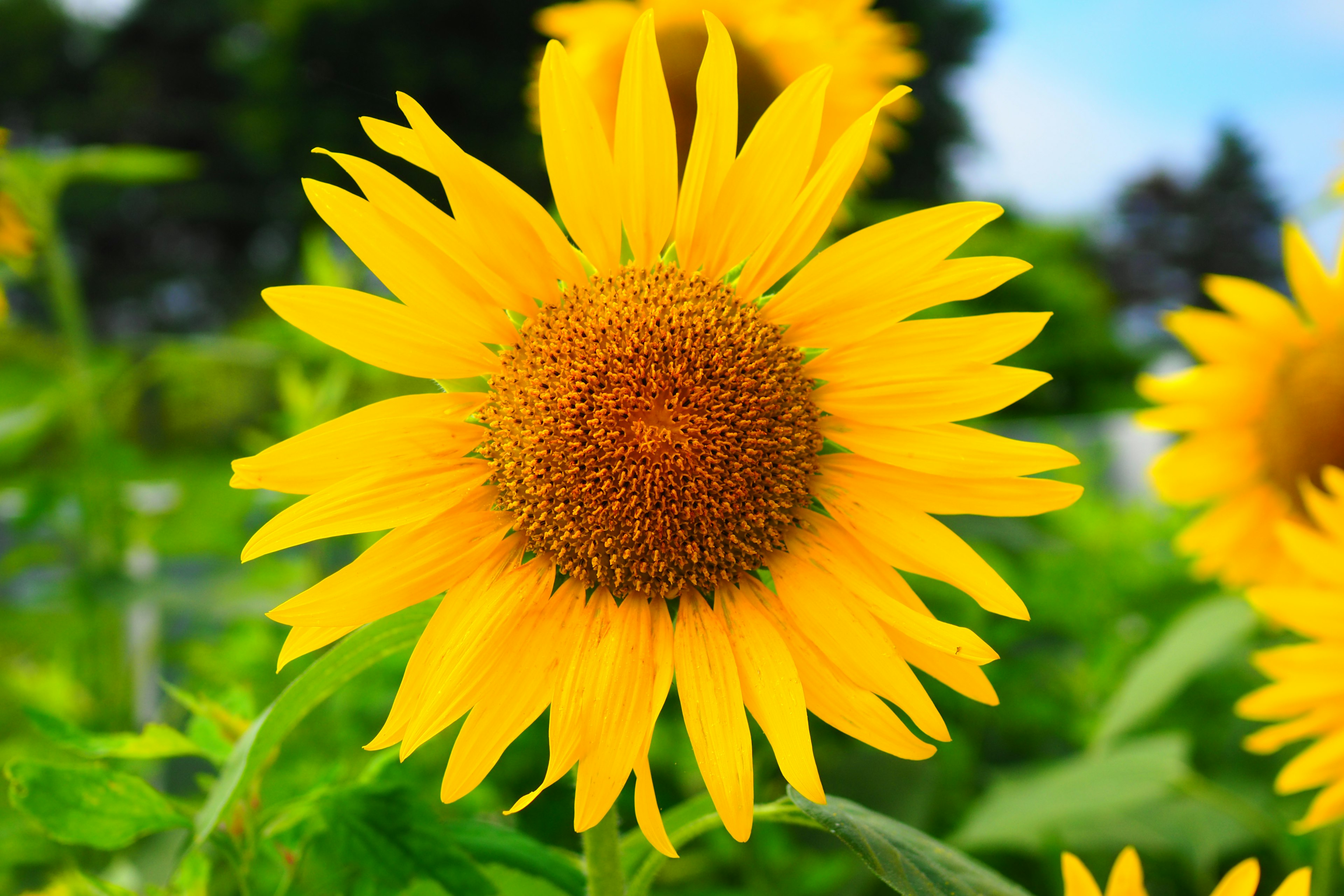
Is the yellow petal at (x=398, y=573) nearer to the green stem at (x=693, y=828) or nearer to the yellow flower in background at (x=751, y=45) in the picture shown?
the green stem at (x=693, y=828)

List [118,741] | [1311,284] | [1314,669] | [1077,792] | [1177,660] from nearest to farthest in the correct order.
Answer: [118,741], [1314,669], [1077,792], [1177,660], [1311,284]

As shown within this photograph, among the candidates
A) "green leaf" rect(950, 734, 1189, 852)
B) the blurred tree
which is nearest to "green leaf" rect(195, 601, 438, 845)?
"green leaf" rect(950, 734, 1189, 852)

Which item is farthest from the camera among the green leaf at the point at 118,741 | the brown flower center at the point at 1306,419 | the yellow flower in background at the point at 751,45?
the yellow flower in background at the point at 751,45

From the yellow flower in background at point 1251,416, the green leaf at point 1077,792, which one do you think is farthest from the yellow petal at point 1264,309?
the green leaf at point 1077,792

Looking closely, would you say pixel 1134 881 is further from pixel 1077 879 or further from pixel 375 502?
pixel 375 502

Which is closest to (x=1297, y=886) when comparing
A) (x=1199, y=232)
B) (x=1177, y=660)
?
(x=1177, y=660)

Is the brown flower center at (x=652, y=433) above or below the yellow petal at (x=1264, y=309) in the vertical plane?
below

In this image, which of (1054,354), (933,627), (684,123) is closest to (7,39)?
(1054,354)
